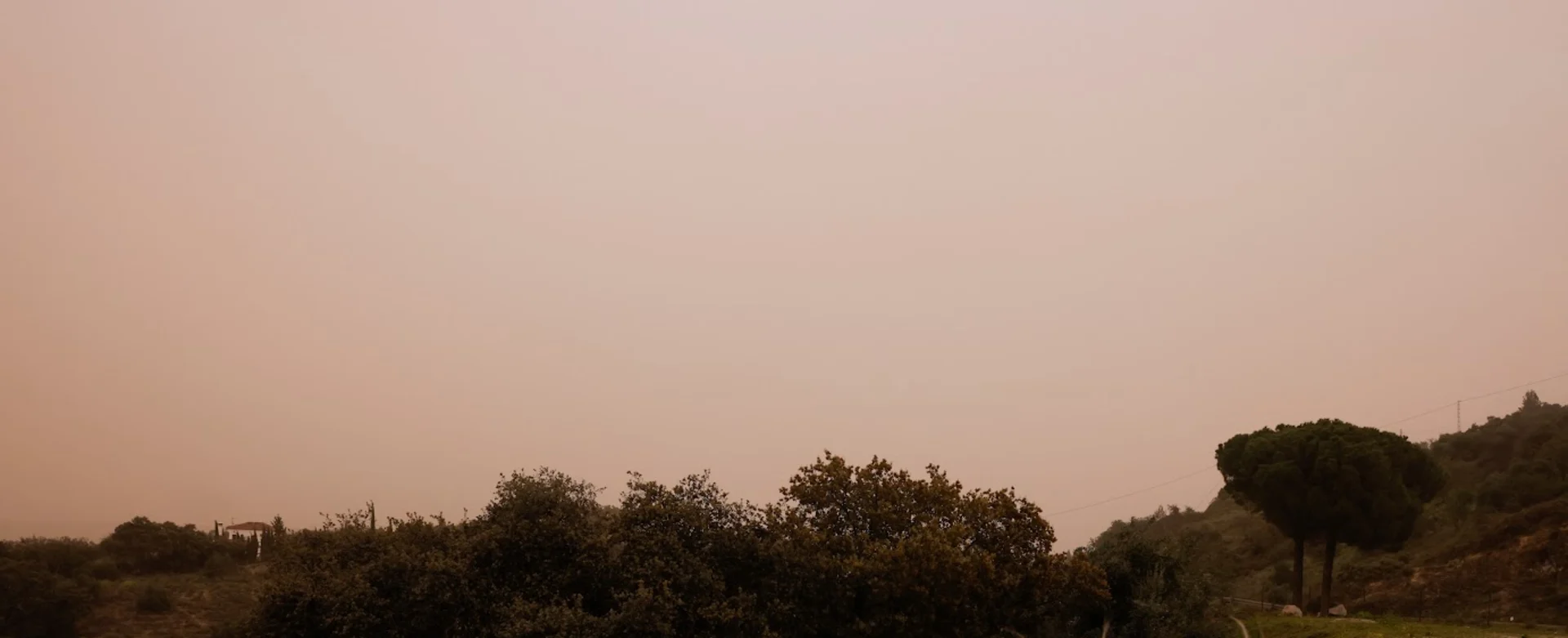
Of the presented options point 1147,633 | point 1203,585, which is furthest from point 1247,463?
point 1147,633

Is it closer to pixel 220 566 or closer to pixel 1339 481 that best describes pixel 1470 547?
pixel 1339 481

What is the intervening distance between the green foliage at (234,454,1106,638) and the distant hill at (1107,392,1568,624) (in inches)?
319

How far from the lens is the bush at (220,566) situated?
7750cm

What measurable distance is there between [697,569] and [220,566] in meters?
69.2

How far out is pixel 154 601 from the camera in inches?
2566

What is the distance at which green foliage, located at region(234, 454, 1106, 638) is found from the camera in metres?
29.6

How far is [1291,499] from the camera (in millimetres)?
47031

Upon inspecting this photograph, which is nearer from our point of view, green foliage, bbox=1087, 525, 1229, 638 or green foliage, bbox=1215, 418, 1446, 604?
green foliage, bbox=1087, 525, 1229, 638

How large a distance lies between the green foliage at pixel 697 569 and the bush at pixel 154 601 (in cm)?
4544

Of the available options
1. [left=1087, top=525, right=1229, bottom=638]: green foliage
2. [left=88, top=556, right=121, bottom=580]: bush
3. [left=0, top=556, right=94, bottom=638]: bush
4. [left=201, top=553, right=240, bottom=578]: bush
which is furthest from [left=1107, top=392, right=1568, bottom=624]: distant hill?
[left=88, top=556, right=121, bottom=580]: bush

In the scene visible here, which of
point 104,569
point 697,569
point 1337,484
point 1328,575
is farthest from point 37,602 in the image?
point 1337,484

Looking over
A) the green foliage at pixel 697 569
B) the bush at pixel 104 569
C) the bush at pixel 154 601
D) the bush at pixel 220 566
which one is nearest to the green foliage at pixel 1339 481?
the green foliage at pixel 697 569

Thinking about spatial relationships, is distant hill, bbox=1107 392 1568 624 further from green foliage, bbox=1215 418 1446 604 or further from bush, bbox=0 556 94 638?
bush, bbox=0 556 94 638

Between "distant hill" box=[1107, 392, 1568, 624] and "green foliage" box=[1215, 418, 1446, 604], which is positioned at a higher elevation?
"green foliage" box=[1215, 418, 1446, 604]
